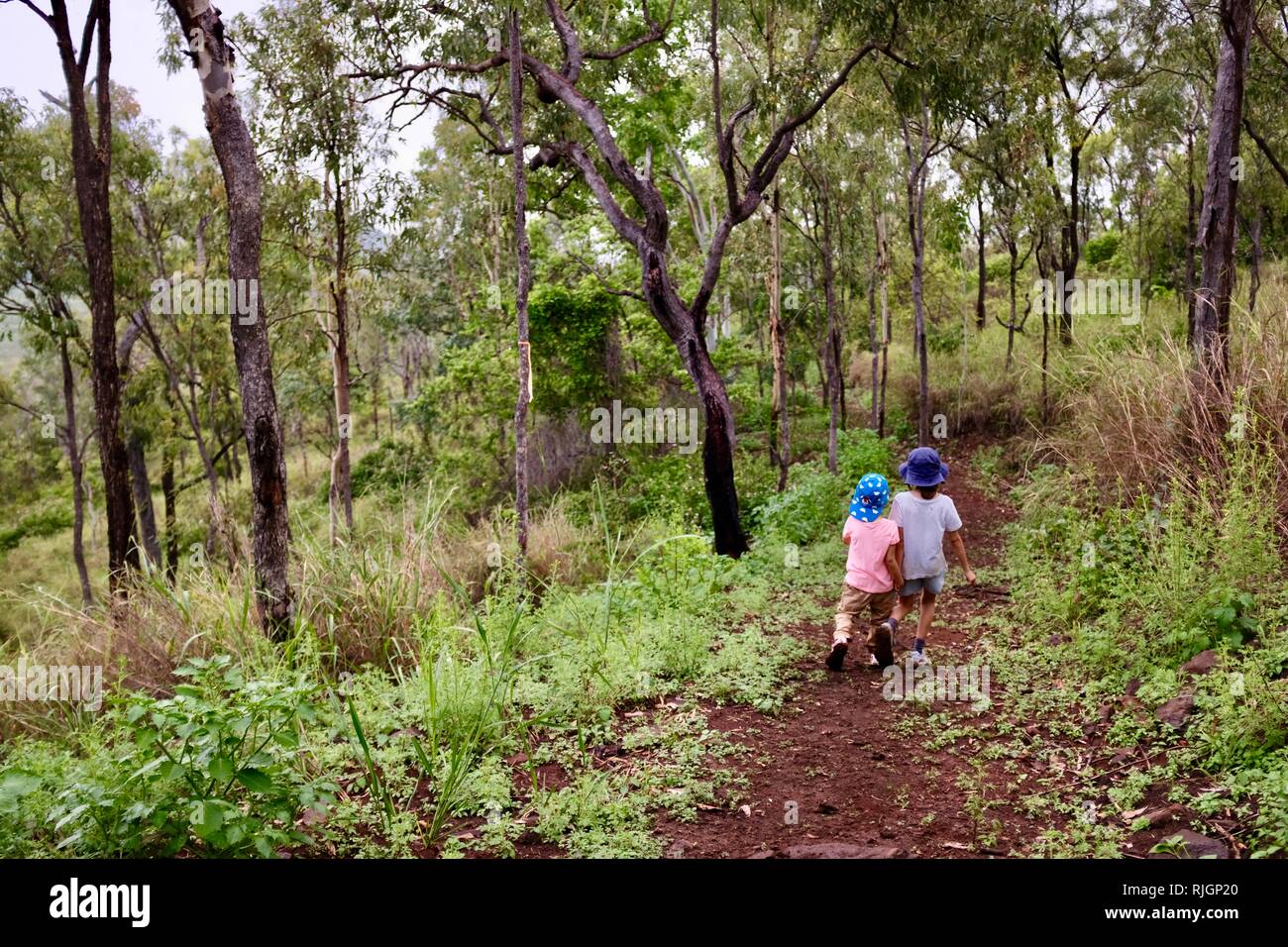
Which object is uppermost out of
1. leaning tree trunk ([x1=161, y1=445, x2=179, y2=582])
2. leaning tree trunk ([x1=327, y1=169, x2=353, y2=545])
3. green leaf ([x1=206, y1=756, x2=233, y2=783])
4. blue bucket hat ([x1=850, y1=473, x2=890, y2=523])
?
leaning tree trunk ([x1=327, y1=169, x2=353, y2=545])

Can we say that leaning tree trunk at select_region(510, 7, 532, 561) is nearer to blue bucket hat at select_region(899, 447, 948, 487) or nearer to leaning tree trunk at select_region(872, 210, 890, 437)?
blue bucket hat at select_region(899, 447, 948, 487)

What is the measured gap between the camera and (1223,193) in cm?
746

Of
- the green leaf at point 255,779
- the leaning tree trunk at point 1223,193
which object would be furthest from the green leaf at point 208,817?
the leaning tree trunk at point 1223,193

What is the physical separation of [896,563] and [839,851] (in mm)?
2652

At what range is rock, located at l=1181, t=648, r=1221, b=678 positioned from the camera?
492cm

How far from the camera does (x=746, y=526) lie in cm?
1213

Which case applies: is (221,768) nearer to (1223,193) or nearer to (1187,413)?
(1187,413)

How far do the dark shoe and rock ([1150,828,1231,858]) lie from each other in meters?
2.58

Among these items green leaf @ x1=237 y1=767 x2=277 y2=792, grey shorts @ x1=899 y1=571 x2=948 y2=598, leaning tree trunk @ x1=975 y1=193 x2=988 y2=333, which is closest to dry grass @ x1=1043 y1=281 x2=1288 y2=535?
grey shorts @ x1=899 y1=571 x2=948 y2=598

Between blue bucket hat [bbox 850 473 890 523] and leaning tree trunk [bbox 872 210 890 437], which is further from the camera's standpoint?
leaning tree trunk [bbox 872 210 890 437]

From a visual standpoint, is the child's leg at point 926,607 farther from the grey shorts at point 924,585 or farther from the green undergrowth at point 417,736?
the green undergrowth at point 417,736

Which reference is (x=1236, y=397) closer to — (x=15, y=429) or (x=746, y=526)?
(x=746, y=526)

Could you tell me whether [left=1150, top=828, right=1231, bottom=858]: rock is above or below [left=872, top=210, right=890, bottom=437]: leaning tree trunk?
below

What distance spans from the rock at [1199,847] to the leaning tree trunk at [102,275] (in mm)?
11302
